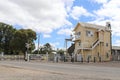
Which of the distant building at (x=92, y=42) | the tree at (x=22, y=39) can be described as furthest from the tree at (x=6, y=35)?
the distant building at (x=92, y=42)

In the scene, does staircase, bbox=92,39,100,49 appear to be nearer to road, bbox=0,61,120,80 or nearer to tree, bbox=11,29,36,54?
road, bbox=0,61,120,80

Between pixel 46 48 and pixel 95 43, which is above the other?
pixel 46 48

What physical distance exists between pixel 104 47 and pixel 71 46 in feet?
51.4

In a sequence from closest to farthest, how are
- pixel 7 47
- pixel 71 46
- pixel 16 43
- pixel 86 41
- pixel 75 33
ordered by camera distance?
pixel 86 41 → pixel 75 33 → pixel 71 46 → pixel 16 43 → pixel 7 47

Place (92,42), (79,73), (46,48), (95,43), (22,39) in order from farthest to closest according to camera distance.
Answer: (46,48), (22,39), (92,42), (95,43), (79,73)

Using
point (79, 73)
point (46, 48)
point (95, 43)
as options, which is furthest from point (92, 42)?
point (46, 48)

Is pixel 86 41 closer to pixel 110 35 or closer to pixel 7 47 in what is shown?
pixel 110 35

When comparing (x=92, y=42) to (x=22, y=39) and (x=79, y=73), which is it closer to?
(x=22, y=39)

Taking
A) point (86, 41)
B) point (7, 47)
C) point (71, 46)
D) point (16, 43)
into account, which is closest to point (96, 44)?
point (86, 41)

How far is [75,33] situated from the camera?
Result: 66750 millimetres

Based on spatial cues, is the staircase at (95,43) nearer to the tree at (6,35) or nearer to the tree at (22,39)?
the tree at (22,39)

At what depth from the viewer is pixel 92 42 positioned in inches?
2484

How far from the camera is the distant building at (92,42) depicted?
61.7 m

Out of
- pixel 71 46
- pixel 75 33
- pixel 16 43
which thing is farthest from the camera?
pixel 16 43
